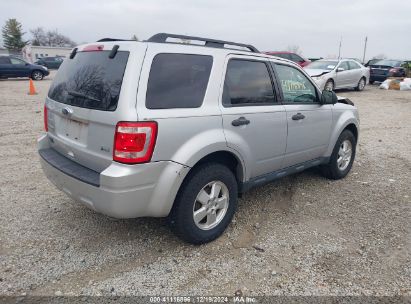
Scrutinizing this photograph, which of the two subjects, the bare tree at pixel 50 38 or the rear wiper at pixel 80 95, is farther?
the bare tree at pixel 50 38

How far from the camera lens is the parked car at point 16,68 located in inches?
788

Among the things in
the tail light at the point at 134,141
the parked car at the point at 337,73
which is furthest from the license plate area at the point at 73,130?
the parked car at the point at 337,73

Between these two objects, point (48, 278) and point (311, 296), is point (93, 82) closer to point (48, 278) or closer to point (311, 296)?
point (48, 278)

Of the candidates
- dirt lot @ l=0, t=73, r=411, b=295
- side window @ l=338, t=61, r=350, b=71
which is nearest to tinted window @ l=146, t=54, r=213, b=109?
dirt lot @ l=0, t=73, r=411, b=295

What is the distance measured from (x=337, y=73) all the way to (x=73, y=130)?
13.5m

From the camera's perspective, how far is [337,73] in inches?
566

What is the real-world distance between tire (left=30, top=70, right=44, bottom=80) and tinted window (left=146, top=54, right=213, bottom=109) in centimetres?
2142

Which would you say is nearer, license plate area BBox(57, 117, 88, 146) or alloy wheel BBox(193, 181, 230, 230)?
license plate area BBox(57, 117, 88, 146)

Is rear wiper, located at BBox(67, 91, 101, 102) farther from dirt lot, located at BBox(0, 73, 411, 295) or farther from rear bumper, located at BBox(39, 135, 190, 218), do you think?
dirt lot, located at BBox(0, 73, 411, 295)

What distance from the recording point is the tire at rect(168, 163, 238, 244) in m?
2.97

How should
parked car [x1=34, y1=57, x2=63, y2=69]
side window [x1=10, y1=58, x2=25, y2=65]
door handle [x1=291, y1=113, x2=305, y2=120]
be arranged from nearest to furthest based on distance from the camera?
door handle [x1=291, y1=113, x2=305, y2=120], side window [x1=10, y1=58, x2=25, y2=65], parked car [x1=34, y1=57, x2=63, y2=69]

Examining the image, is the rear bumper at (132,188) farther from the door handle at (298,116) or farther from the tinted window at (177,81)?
the door handle at (298,116)

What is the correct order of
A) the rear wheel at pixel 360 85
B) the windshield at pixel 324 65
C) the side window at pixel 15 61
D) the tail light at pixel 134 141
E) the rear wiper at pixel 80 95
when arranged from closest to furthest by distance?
the tail light at pixel 134 141 → the rear wiper at pixel 80 95 → the windshield at pixel 324 65 → the rear wheel at pixel 360 85 → the side window at pixel 15 61

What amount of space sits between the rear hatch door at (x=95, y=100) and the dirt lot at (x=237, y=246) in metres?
0.86
